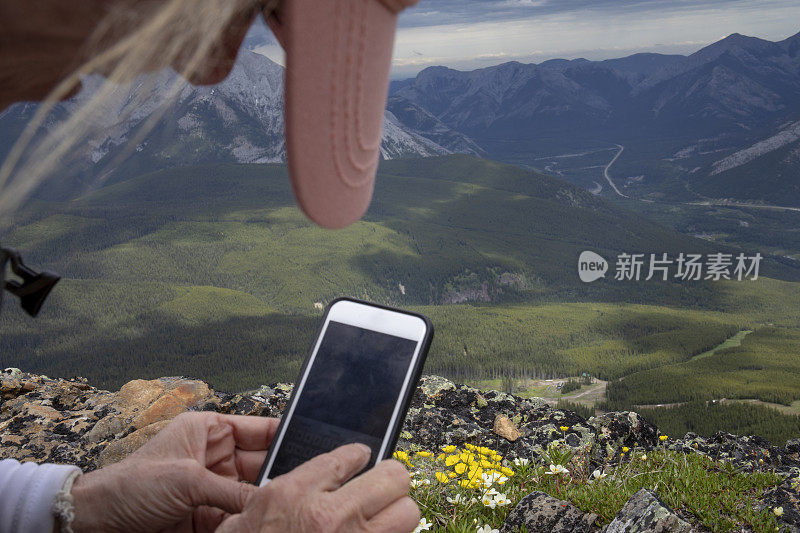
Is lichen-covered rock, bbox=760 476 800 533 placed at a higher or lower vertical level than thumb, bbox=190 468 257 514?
lower

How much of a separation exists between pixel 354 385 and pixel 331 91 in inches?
64.7

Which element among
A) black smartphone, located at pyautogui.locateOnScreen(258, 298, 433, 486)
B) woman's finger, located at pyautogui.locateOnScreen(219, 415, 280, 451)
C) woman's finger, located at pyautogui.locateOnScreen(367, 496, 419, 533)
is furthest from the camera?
woman's finger, located at pyautogui.locateOnScreen(219, 415, 280, 451)

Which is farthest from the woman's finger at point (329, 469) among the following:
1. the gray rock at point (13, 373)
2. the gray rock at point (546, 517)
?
the gray rock at point (13, 373)

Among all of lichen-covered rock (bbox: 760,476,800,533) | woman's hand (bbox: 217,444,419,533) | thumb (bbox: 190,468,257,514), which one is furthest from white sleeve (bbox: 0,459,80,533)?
lichen-covered rock (bbox: 760,476,800,533)

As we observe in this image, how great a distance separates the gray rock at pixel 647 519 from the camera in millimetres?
2961

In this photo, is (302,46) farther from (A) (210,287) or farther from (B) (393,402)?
(A) (210,287)

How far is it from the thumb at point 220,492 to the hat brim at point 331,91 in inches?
53.1

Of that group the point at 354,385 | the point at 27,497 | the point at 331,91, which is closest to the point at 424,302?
the point at 354,385

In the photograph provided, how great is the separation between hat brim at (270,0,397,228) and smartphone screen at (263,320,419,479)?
1.38 metres

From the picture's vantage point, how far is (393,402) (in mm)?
2365

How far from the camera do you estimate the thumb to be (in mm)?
2076

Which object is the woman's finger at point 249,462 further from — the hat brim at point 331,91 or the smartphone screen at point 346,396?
the hat brim at point 331,91

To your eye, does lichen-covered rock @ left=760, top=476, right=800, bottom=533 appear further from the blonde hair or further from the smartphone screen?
the blonde hair

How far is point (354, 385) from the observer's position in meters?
2.45
